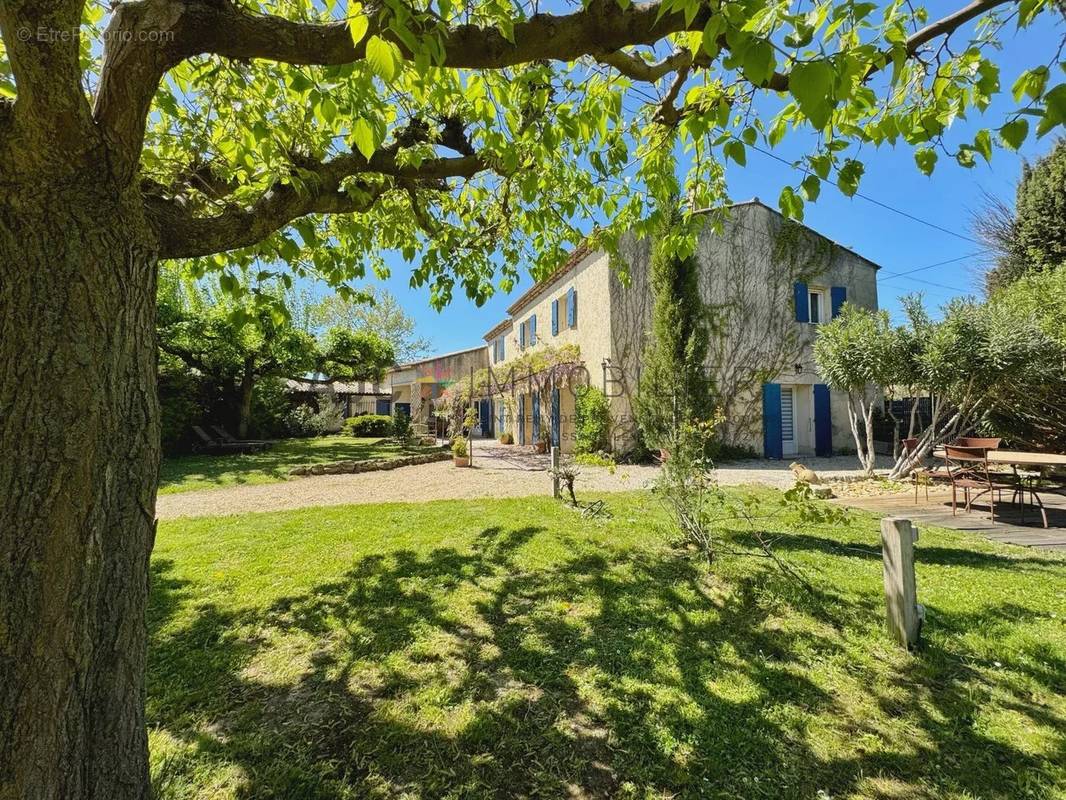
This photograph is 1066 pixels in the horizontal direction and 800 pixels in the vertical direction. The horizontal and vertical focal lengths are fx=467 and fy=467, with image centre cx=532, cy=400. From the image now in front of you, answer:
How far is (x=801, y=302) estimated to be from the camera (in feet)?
47.7

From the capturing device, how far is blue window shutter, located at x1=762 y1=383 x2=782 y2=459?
45.3 ft

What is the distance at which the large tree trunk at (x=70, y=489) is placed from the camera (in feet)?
4.72

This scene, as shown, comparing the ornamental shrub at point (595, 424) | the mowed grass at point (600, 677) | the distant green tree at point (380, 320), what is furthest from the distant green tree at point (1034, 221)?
the distant green tree at point (380, 320)

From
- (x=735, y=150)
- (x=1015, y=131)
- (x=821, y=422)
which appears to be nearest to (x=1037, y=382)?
(x=821, y=422)

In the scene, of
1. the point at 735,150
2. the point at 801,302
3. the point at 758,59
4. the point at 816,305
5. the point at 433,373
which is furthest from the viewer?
the point at 433,373

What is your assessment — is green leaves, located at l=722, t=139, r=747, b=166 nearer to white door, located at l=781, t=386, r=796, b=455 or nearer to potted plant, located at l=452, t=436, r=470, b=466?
potted plant, located at l=452, t=436, r=470, b=466

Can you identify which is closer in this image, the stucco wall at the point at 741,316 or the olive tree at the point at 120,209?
the olive tree at the point at 120,209

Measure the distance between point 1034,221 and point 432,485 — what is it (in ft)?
66.8

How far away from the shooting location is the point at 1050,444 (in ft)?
31.7

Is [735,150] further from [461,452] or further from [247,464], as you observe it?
[247,464]

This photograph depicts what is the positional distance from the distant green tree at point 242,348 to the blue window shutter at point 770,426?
47.3 ft

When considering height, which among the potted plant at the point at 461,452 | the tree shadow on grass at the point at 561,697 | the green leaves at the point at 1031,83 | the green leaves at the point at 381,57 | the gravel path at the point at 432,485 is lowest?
Result: the tree shadow on grass at the point at 561,697

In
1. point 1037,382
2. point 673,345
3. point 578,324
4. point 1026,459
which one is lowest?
point 1026,459

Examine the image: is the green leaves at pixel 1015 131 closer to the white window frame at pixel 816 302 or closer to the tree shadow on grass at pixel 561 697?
the tree shadow on grass at pixel 561 697
